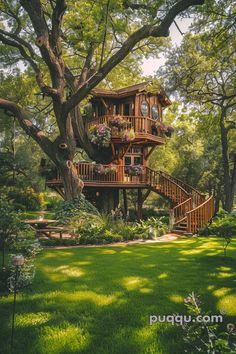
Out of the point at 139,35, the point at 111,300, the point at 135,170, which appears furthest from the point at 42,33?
the point at 111,300

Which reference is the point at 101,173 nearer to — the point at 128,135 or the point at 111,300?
the point at 128,135

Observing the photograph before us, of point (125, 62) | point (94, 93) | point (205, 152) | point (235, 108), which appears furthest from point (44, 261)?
point (205, 152)

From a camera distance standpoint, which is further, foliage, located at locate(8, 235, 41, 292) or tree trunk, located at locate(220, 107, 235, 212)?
tree trunk, located at locate(220, 107, 235, 212)

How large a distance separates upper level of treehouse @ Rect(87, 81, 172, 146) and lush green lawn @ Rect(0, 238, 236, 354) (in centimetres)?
1198

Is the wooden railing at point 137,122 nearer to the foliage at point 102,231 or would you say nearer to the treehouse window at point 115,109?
the treehouse window at point 115,109

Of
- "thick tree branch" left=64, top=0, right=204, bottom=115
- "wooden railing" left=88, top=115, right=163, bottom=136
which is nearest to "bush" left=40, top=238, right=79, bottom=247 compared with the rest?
"thick tree branch" left=64, top=0, right=204, bottom=115

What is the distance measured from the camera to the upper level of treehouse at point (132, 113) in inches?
825

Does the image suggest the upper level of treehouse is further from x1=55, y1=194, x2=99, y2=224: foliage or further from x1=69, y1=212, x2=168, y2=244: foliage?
x1=69, y1=212, x2=168, y2=244: foliage

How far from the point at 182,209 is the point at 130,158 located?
7676 mm

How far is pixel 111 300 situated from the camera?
602 cm

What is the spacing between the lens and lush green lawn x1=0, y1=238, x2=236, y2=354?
177 inches

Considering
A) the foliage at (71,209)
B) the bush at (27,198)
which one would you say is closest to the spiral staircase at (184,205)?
the foliage at (71,209)

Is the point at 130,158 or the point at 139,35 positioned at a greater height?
the point at 139,35

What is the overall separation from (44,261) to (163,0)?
33.8ft
